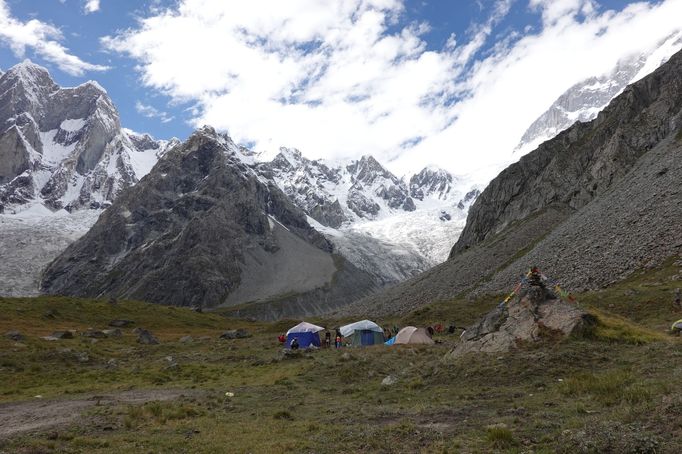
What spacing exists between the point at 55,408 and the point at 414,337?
108 feet

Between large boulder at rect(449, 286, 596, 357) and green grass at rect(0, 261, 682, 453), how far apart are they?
85 cm

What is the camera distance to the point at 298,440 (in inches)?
642

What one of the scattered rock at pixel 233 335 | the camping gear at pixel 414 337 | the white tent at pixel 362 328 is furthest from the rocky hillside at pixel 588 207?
the scattered rock at pixel 233 335

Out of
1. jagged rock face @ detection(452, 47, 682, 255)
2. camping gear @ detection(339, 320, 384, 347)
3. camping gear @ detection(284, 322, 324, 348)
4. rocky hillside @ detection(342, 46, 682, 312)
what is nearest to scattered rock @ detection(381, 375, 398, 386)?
camping gear @ detection(339, 320, 384, 347)

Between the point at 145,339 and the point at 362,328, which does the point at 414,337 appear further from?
the point at 145,339

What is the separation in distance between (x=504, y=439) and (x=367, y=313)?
349 feet

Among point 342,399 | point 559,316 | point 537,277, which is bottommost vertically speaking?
point 342,399

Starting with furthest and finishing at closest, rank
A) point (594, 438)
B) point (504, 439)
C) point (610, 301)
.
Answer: point (610, 301), point (504, 439), point (594, 438)

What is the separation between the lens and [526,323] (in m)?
26.8

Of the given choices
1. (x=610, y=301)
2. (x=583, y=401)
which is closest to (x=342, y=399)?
(x=583, y=401)

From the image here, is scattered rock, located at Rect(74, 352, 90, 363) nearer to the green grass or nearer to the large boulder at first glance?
the green grass

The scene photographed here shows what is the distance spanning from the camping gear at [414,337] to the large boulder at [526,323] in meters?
19.9

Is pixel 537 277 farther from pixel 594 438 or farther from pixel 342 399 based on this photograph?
pixel 594 438

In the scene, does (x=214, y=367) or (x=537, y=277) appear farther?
(x=214, y=367)
